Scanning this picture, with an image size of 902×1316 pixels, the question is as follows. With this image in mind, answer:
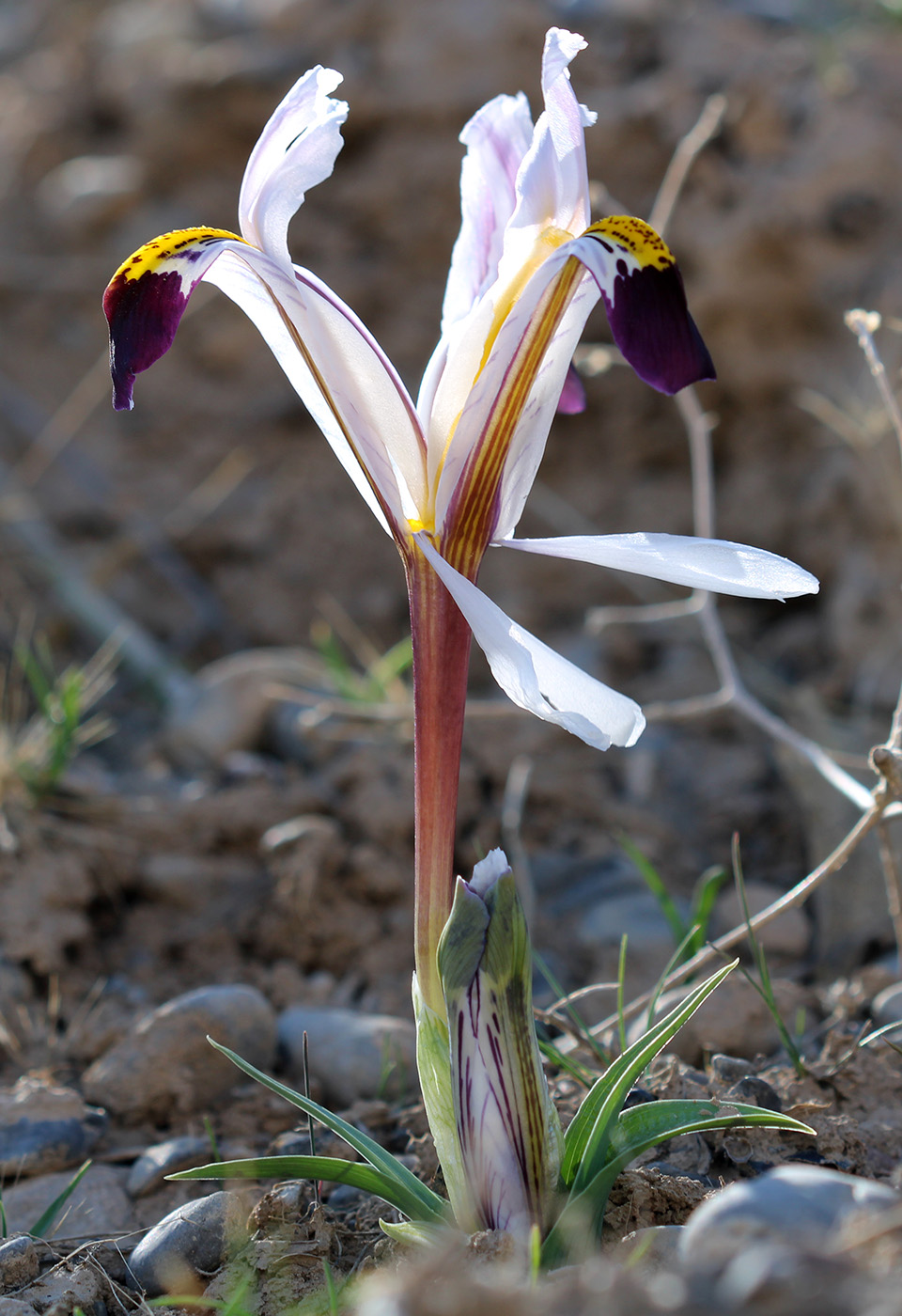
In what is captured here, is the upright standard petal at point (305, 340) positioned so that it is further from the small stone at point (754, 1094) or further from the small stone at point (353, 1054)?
the small stone at point (353, 1054)

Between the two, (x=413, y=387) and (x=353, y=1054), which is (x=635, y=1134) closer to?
(x=353, y=1054)

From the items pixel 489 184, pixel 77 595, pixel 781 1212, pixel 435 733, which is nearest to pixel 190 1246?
pixel 435 733

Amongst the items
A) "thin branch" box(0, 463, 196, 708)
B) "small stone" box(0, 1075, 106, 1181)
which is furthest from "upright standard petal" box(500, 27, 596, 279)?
"thin branch" box(0, 463, 196, 708)

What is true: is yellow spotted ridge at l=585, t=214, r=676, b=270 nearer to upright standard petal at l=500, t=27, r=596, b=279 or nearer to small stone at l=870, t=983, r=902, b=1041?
upright standard petal at l=500, t=27, r=596, b=279

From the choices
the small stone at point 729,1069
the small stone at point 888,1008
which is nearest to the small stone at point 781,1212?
the small stone at point 729,1069

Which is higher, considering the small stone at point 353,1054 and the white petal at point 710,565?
the white petal at point 710,565

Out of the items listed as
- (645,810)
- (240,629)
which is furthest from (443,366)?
(240,629)

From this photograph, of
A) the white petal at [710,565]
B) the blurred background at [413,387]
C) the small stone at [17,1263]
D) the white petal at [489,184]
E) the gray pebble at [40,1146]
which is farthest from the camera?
the blurred background at [413,387]
